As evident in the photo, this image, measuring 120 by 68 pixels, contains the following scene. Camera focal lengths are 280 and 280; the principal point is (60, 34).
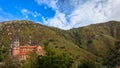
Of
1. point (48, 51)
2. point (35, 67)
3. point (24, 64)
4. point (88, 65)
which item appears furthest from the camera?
point (88, 65)

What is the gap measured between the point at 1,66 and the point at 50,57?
3251 centimetres

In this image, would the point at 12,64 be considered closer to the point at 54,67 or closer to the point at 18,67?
the point at 18,67

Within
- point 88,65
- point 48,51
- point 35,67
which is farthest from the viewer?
point 88,65

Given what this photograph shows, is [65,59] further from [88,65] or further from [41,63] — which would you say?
[88,65]

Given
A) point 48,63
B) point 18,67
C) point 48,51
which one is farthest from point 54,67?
point 18,67

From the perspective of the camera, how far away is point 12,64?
348 ft

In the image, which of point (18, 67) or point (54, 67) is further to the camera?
point (54, 67)

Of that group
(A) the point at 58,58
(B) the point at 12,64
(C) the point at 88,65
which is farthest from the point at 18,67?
(C) the point at 88,65

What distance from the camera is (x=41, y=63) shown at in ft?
447

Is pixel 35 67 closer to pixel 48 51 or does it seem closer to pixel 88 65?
pixel 48 51

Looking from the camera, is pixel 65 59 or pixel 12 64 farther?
pixel 65 59

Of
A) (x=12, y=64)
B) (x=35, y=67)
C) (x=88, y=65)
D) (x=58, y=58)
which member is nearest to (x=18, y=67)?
(x=12, y=64)

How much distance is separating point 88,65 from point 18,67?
6315 cm

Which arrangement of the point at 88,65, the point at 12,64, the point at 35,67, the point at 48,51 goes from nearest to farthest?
the point at 12,64 → the point at 35,67 → the point at 48,51 → the point at 88,65
